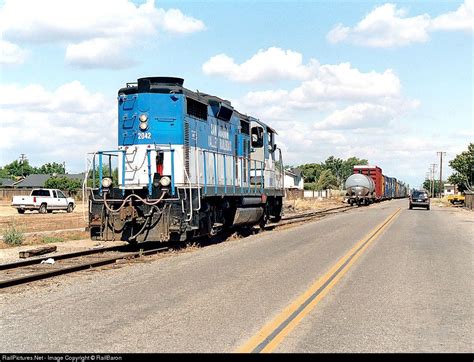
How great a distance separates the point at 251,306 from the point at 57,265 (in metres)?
6.68

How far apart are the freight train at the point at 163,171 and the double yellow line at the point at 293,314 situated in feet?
17.3

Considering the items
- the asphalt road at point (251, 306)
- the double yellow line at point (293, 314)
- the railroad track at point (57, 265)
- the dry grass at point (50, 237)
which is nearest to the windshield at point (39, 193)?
the dry grass at point (50, 237)

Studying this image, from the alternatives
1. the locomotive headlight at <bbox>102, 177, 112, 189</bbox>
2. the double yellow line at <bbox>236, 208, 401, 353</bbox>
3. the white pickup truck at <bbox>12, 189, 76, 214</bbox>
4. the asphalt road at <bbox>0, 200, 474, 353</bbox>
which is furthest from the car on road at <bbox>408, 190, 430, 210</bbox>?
the double yellow line at <bbox>236, 208, 401, 353</bbox>

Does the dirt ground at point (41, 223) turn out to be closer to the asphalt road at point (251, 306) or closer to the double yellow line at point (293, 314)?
the asphalt road at point (251, 306)

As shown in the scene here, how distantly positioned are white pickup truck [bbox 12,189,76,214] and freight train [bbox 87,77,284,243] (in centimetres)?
2589

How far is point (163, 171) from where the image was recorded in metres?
16.4

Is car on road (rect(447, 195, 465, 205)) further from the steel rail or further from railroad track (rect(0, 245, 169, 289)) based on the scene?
railroad track (rect(0, 245, 169, 289))

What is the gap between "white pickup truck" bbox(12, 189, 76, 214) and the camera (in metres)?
41.5

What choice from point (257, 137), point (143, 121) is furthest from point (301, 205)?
point (143, 121)

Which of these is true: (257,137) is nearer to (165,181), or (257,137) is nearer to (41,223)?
(165,181)

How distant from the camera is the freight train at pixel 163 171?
613 inches

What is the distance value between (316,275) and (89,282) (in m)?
4.32

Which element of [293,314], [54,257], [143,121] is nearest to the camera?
[293,314]
